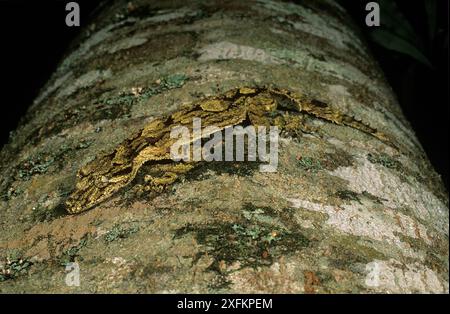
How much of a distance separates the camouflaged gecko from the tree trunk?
0.02m

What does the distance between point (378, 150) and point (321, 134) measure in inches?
6.1

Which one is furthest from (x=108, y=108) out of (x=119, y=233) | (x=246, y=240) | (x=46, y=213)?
(x=246, y=240)

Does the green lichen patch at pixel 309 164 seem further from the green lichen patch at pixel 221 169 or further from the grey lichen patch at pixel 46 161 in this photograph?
the grey lichen patch at pixel 46 161

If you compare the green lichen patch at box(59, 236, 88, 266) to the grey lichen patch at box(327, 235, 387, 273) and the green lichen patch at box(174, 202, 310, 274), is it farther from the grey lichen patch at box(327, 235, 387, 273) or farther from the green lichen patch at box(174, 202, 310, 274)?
the grey lichen patch at box(327, 235, 387, 273)

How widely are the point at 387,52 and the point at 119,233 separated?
2.79 m

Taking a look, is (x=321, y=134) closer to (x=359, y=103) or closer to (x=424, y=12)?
(x=359, y=103)

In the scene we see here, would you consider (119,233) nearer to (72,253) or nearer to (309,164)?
(72,253)

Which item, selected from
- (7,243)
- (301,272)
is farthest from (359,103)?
(7,243)

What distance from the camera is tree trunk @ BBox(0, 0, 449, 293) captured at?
2.58ft

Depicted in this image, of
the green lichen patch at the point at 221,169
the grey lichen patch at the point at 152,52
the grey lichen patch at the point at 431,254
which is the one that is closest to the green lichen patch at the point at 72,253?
the green lichen patch at the point at 221,169
